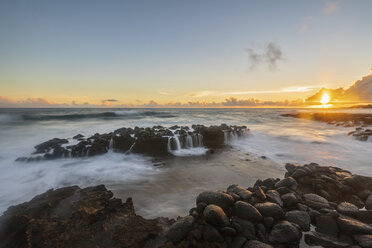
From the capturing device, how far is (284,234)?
352 centimetres

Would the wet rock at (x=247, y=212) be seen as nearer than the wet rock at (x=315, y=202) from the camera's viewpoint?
Yes

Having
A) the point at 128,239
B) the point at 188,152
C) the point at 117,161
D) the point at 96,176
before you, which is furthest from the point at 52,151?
the point at 128,239

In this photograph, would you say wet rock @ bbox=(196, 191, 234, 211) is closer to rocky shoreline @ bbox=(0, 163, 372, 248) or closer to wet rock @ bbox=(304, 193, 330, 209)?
rocky shoreline @ bbox=(0, 163, 372, 248)

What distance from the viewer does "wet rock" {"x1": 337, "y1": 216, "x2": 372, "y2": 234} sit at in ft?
11.4

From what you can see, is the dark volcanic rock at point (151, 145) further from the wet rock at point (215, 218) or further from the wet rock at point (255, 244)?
the wet rock at point (255, 244)

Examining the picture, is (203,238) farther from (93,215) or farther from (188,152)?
(188,152)

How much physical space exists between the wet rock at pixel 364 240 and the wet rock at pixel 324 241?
0.56ft

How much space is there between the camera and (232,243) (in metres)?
3.40

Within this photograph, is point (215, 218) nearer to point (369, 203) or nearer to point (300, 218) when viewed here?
point (300, 218)

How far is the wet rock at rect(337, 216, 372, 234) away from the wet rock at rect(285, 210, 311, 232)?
1.88 feet

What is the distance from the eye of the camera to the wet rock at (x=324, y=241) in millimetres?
3451

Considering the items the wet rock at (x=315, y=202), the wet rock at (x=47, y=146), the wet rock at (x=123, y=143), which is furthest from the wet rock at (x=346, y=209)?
the wet rock at (x=47, y=146)

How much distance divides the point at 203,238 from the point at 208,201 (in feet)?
3.08

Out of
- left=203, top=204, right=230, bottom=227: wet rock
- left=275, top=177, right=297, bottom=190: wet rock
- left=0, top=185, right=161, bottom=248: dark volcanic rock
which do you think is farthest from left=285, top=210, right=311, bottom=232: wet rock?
left=0, top=185, right=161, bottom=248: dark volcanic rock
